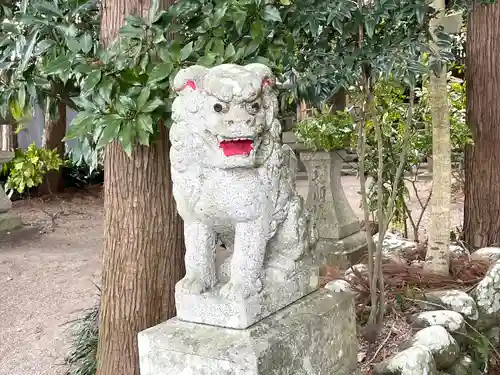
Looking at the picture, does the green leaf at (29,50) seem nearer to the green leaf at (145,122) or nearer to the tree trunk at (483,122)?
the green leaf at (145,122)

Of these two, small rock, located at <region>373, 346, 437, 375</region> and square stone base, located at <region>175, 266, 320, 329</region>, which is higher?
square stone base, located at <region>175, 266, 320, 329</region>

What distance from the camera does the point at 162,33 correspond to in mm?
2203

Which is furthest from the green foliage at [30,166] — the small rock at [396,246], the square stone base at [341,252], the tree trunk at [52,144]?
the small rock at [396,246]

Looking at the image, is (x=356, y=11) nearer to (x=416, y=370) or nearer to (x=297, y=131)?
(x=416, y=370)

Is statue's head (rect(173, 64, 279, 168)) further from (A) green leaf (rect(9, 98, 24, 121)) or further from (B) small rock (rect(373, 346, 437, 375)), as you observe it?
(B) small rock (rect(373, 346, 437, 375))

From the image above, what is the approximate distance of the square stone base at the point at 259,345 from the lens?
5.97 ft

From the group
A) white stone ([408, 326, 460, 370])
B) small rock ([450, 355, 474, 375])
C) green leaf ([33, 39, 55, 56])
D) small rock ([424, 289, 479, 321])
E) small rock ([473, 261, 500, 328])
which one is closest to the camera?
green leaf ([33, 39, 55, 56])

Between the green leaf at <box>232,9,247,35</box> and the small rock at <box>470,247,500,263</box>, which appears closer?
the green leaf at <box>232,9,247,35</box>

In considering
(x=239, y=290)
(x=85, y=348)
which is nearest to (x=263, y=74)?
(x=239, y=290)

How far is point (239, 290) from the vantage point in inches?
75.2

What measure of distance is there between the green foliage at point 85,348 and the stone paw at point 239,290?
157 cm

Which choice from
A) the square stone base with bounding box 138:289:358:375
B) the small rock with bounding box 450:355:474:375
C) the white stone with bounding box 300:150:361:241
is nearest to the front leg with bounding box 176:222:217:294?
the square stone base with bounding box 138:289:358:375

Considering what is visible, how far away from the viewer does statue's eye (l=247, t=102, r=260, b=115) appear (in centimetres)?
182

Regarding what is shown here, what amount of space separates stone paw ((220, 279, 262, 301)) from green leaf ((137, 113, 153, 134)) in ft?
1.93
